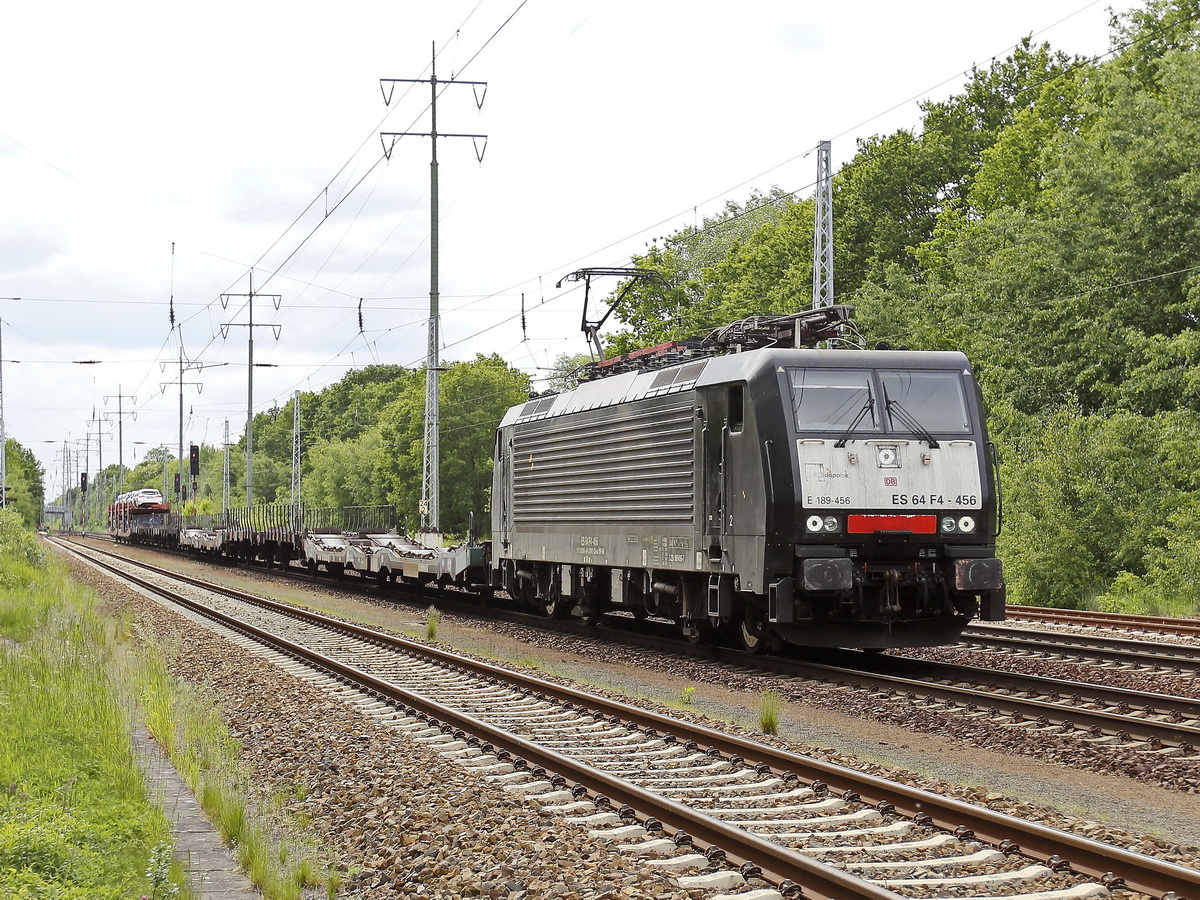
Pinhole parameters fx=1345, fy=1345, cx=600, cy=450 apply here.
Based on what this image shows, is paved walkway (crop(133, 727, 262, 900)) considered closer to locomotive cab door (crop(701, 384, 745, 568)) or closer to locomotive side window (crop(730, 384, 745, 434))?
locomotive cab door (crop(701, 384, 745, 568))

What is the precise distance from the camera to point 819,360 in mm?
14258

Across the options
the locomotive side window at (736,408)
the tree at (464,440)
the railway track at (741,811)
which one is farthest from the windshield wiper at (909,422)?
the tree at (464,440)

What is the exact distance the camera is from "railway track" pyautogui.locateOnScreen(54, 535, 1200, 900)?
6.00m

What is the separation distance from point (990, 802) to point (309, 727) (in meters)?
5.84

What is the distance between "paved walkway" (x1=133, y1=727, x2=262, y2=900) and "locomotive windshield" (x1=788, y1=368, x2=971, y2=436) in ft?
24.0

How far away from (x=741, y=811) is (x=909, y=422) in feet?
24.6

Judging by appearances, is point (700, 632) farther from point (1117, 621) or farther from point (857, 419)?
point (1117, 621)

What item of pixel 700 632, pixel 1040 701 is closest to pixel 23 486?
pixel 700 632

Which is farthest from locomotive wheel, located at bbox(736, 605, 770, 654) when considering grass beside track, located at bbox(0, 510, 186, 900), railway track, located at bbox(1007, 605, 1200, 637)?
grass beside track, located at bbox(0, 510, 186, 900)

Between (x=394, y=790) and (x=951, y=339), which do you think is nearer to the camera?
(x=394, y=790)

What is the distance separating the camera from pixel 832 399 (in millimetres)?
14156

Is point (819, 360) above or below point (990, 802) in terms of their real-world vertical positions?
above

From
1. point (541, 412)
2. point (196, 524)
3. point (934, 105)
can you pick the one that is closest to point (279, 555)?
point (196, 524)

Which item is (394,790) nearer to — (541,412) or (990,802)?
Answer: (990,802)
